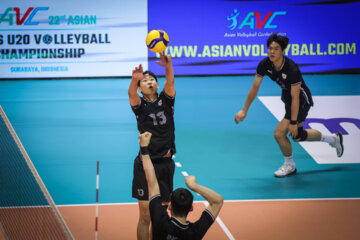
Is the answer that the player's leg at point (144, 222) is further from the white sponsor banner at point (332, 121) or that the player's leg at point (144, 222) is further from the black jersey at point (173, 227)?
the white sponsor banner at point (332, 121)

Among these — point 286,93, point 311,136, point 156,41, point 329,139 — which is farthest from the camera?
point 329,139

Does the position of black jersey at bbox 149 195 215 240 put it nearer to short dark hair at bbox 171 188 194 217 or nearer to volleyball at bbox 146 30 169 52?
short dark hair at bbox 171 188 194 217

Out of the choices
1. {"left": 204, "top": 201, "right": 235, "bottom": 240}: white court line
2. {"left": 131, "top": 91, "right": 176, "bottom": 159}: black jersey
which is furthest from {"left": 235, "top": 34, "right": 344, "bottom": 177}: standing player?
{"left": 131, "top": 91, "right": 176, "bottom": 159}: black jersey

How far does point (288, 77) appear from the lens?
28.4ft

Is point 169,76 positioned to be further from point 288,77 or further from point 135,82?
point 288,77

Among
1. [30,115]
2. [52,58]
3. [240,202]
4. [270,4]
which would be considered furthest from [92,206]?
[270,4]

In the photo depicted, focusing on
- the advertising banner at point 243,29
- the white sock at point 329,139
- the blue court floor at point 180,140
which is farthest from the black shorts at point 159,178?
the advertising banner at point 243,29

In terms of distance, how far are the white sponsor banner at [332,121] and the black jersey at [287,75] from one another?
1.78m

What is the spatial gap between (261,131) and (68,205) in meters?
5.42

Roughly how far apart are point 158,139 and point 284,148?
144 inches

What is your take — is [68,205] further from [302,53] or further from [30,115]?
[302,53]

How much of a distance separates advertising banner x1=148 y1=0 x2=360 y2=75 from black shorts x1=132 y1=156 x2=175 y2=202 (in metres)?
12.3

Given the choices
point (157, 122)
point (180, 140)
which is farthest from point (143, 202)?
point (180, 140)

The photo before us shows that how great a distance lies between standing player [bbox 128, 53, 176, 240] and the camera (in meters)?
6.17
